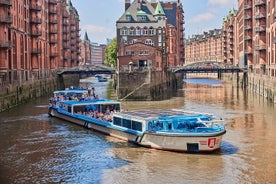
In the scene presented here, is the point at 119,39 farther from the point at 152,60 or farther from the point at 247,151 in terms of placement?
the point at 247,151

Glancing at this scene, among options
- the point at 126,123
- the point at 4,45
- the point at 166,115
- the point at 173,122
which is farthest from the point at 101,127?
the point at 4,45

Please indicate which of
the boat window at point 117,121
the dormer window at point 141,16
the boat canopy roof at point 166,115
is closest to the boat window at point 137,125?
the boat canopy roof at point 166,115

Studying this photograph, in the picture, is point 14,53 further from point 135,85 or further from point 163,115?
point 163,115

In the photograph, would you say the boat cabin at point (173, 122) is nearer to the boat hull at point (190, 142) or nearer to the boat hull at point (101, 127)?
the boat hull at point (190, 142)

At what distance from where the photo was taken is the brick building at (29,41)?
61781 mm

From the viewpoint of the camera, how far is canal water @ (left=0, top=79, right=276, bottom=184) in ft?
87.9

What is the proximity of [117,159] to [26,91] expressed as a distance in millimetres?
47163

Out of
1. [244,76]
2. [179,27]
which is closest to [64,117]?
[244,76]

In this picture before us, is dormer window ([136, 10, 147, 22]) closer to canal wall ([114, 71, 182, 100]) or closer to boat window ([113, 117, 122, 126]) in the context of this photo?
canal wall ([114, 71, 182, 100])

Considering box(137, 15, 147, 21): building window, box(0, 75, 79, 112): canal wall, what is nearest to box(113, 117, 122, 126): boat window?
box(0, 75, 79, 112): canal wall

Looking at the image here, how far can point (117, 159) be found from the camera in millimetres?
31031

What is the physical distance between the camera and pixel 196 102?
230 ft

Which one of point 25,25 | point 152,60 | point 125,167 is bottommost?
point 125,167

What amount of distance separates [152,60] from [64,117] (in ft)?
108
